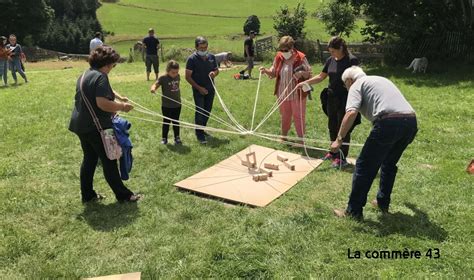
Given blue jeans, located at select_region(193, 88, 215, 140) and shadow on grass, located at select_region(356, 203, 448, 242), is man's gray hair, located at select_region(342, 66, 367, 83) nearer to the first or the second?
shadow on grass, located at select_region(356, 203, 448, 242)

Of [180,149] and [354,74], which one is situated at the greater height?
[354,74]

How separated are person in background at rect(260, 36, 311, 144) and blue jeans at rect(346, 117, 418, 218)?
270 centimetres

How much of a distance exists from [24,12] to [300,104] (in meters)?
46.1

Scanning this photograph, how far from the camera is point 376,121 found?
15.0 feet

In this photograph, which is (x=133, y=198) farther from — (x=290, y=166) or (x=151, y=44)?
(x=151, y=44)

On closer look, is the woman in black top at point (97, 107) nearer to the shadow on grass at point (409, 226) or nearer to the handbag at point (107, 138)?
the handbag at point (107, 138)

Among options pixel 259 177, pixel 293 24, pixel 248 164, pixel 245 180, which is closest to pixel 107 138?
pixel 245 180

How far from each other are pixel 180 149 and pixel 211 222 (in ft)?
9.75

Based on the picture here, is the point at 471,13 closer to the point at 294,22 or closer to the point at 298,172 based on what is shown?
the point at 294,22

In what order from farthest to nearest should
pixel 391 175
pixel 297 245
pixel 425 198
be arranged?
pixel 425 198
pixel 391 175
pixel 297 245

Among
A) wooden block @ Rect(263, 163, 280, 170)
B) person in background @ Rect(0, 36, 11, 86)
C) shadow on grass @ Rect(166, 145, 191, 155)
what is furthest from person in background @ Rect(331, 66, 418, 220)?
person in background @ Rect(0, 36, 11, 86)

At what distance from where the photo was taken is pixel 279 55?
25.1 feet

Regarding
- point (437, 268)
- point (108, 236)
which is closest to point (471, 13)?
point (437, 268)

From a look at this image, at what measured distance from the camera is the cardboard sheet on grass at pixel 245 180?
577cm
